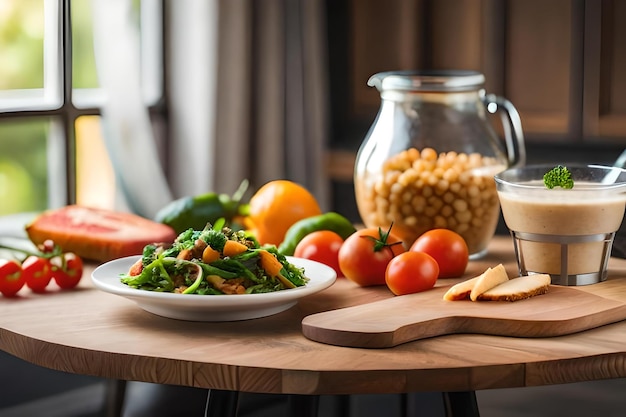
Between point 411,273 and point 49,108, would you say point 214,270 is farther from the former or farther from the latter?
point 49,108

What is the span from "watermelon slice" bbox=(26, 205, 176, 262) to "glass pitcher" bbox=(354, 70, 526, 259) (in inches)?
17.3

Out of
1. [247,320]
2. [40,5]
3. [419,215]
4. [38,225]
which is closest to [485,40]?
[40,5]

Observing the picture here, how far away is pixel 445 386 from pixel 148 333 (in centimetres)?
44

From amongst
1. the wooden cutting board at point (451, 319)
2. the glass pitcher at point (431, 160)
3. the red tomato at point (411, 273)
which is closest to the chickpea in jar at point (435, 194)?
the glass pitcher at point (431, 160)

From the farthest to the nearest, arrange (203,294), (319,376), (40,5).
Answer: (40,5)
(203,294)
(319,376)

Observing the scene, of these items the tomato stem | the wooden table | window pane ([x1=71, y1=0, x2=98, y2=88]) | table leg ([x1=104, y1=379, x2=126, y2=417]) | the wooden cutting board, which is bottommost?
table leg ([x1=104, y1=379, x2=126, y2=417])

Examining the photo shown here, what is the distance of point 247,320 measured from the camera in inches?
56.2

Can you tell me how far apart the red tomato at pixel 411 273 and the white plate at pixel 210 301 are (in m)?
0.10

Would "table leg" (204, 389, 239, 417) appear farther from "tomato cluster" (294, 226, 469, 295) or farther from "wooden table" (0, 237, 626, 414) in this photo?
"tomato cluster" (294, 226, 469, 295)

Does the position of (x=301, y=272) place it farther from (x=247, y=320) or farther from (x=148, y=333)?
(x=148, y=333)

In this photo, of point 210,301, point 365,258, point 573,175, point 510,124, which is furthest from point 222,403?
point 510,124

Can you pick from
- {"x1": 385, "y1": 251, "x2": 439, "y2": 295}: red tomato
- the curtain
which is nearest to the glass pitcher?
{"x1": 385, "y1": 251, "x2": 439, "y2": 295}: red tomato

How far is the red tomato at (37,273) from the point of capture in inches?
63.7

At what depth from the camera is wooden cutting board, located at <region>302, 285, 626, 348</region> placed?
4.18ft
